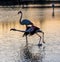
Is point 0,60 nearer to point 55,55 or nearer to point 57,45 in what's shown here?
point 55,55

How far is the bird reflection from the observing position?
12.7 metres

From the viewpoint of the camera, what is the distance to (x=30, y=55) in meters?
13.6

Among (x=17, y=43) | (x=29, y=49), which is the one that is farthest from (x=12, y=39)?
(x=29, y=49)

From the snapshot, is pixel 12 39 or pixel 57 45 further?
pixel 12 39

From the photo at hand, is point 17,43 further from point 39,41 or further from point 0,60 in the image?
point 0,60

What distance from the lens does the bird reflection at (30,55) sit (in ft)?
41.5

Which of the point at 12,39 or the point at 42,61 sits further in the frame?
the point at 12,39

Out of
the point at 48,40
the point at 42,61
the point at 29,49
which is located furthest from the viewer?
A: the point at 48,40

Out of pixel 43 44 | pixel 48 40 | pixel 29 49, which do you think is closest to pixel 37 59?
pixel 29 49

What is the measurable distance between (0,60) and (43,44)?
388cm

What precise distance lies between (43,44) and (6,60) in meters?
3.80

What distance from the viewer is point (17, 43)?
16.4m

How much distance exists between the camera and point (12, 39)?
1762 cm

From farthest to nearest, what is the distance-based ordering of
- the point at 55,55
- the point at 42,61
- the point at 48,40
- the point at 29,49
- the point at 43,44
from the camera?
the point at 48,40 < the point at 43,44 < the point at 29,49 < the point at 55,55 < the point at 42,61
